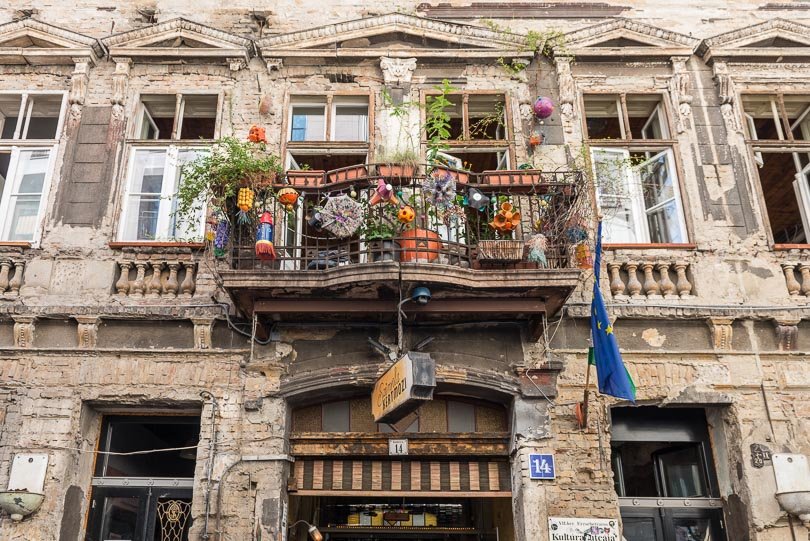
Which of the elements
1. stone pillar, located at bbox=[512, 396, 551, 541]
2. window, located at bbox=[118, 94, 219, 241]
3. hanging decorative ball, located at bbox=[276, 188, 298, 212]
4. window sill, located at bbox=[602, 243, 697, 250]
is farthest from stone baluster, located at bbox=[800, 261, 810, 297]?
window, located at bbox=[118, 94, 219, 241]

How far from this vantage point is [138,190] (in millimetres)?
8344

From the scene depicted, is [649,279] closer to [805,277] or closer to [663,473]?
[805,277]

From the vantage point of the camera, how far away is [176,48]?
8766 mm

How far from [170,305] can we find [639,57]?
6.33 m

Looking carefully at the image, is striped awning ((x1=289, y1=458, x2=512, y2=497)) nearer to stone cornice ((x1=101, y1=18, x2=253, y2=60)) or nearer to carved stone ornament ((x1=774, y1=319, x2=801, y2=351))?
carved stone ornament ((x1=774, y1=319, x2=801, y2=351))

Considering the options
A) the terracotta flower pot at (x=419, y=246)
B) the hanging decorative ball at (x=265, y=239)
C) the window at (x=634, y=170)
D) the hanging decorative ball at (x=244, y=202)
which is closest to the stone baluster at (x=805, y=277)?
the window at (x=634, y=170)

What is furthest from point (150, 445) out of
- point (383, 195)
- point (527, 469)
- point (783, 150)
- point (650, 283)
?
point (783, 150)

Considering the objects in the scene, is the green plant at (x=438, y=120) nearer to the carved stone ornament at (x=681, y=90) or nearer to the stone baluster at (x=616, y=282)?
the stone baluster at (x=616, y=282)

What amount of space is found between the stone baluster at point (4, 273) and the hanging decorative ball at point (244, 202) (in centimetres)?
275

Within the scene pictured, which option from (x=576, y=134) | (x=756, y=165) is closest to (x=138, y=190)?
(x=576, y=134)

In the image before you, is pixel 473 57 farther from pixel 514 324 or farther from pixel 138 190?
pixel 138 190

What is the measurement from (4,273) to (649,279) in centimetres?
696

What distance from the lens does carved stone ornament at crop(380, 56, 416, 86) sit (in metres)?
8.73

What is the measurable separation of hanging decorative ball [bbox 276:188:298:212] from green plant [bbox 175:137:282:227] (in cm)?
22
